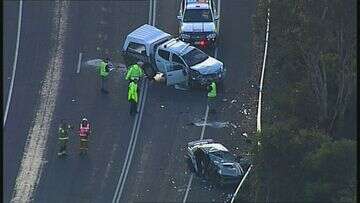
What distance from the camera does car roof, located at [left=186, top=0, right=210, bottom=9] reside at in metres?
40.7

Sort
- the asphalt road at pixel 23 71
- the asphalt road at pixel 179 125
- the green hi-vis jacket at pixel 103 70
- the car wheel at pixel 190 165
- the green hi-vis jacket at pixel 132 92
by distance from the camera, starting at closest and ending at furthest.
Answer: the asphalt road at pixel 179 125 < the car wheel at pixel 190 165 < the asphalt road at pixel 23 71 < the green hi-vis jacket at pixel 132 92 < the green hi-vis jacket at pixel 103 70

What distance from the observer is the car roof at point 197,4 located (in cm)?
4069

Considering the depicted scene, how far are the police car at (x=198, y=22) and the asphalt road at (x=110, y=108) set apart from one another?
36.1 inches

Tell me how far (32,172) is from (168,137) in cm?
556

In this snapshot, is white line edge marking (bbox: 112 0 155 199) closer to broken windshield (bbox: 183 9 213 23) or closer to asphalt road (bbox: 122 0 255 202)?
asphalt road (bbox: 122 0 255 202)

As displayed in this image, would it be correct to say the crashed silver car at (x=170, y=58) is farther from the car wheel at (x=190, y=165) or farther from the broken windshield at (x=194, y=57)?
the car wheel at (x=190, y=165)

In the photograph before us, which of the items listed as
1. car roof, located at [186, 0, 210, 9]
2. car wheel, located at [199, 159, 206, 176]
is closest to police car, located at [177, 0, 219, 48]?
car roof, located at [186, 0, 210, 9]

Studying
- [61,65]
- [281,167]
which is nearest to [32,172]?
[61,65]

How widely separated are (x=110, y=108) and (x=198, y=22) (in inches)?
264

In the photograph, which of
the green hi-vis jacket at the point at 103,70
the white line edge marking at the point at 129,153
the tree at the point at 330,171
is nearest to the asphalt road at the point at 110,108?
the white line edge marking at the point at 129,153

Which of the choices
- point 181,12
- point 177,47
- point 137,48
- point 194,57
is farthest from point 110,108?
point 181,12

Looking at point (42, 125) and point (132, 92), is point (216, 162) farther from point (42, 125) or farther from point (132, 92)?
point (42, 125)

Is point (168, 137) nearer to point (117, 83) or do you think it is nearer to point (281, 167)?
point (117, 83)

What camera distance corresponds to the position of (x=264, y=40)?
127 feet
